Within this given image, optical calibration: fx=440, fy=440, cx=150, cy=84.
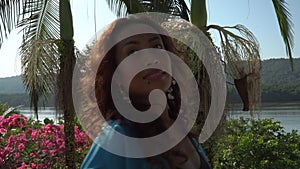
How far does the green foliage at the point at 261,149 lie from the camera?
16.5 ft

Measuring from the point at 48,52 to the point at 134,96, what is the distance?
3.66 meters

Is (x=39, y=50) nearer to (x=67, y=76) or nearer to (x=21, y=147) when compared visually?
(x=67, y=76)

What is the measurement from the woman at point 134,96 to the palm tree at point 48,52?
3151mm

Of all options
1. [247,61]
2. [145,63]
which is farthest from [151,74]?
[247,61]

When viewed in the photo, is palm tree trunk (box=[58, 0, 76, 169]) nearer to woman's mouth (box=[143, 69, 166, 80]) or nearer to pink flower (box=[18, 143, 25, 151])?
pink flower (box=[18, 143, 25, 151])

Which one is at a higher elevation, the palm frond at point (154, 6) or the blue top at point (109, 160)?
the palm frond at point (154, 6)

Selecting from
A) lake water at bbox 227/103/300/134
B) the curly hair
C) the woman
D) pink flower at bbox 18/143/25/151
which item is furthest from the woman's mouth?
pink flower at bbox 18/143/25/151

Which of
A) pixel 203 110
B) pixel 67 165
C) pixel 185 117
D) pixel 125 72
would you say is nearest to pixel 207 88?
pixel 203 110

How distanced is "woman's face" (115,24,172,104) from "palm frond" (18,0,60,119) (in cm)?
323

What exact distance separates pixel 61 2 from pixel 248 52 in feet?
8.73

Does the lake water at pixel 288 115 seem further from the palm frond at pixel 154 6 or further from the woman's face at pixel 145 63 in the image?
the woman's face at pixel 145 63

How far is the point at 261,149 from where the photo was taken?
5133 millimetres

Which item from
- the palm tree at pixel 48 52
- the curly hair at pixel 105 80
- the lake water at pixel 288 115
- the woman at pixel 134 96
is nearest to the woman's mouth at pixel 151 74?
the woman at pixel 134 96

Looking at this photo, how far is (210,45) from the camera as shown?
3.30 metres
